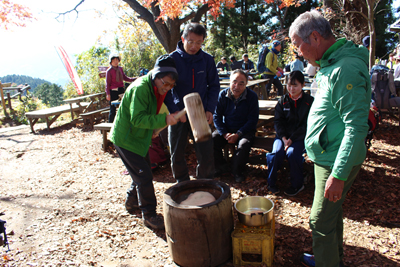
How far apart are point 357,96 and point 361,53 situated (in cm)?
35

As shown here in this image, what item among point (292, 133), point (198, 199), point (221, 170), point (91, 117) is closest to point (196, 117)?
point (198, 199)

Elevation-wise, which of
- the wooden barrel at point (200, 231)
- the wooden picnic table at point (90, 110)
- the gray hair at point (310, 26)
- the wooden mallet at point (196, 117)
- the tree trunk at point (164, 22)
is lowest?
the wooden barrel at point (200, 231)

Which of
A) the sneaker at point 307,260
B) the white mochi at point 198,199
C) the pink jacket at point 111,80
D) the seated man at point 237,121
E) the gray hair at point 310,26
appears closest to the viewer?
the gray hair at point 310,26

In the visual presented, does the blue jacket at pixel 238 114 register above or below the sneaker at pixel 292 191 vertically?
above

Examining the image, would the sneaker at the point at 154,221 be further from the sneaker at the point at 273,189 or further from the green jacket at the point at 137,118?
the sneaker at the point at 273,189

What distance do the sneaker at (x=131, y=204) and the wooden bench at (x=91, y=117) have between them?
18.8 feet

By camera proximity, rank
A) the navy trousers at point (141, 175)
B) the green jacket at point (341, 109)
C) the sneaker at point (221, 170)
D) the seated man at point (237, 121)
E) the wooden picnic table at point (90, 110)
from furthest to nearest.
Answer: the wooden picnic table at point (90, 110) < the sneaker at point (221, 170) < the seated man at point (237, 121) < the navy trousers at point (141, 175) < the green jacket at point (341, 109)

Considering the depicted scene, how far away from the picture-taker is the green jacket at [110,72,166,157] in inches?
112

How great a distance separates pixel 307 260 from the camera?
2594 millimetres

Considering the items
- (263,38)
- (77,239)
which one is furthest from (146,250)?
(263,38)

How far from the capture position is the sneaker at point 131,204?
380 centimetres

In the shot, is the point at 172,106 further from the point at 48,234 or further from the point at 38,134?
the point at 38,134

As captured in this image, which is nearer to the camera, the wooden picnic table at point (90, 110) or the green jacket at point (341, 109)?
the green jacket at point (341, 109)

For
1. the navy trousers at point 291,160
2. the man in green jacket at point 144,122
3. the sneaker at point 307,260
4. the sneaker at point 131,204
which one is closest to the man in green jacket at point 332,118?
the sneaker at point 307,260
